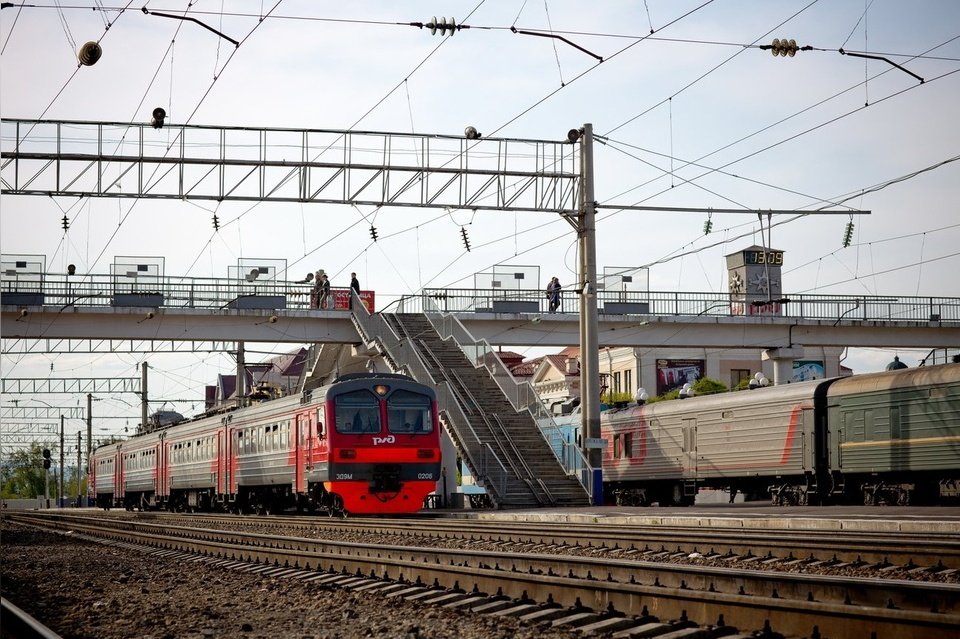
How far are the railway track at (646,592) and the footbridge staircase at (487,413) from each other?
1559cm

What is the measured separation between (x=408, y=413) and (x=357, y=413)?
4.46 feet

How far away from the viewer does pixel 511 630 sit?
9.33m

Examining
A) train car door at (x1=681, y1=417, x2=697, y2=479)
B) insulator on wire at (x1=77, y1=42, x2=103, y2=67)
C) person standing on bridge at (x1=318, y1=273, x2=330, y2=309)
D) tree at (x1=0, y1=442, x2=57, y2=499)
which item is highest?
insulator on wire at (x1=77, y1=42, x2=103, y2=67)

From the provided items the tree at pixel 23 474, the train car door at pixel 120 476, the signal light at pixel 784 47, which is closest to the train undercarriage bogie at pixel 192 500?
the train car door at pixel 120 476

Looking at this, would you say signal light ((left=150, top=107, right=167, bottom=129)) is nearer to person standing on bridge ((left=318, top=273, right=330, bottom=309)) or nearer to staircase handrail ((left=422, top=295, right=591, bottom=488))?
staircase handrail ((left=422, top=295, right=591, bottom=488))

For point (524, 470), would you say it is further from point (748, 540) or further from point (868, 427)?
point (748, 540)

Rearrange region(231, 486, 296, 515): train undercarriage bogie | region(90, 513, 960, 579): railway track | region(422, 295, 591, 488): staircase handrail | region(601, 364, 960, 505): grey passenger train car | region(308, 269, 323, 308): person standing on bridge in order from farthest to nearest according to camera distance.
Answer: region(308, 269, 323, 308): person standing on bridge → region(422, 295, 591, 488): staircase handrail → region(231, 486, 296, 515): train undercarriage bogie → region(601, 364, 960, 505): grey passenger train car → region(90, 513, 960, 579): railway track

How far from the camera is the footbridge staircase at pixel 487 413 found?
31469 millimetres

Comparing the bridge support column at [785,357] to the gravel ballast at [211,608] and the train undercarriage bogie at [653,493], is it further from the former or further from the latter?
the gravel ballast at [211,608]

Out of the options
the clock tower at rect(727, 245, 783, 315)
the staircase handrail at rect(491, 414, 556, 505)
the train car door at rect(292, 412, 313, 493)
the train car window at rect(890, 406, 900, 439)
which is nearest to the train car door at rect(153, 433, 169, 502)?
the staircase handrail at rect(491, 414, 556, 505)

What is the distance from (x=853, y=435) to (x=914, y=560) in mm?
15261

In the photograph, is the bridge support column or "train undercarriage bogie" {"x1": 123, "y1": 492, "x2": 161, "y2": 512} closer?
the bridge support column

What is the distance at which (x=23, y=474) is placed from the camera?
126562 millimetres

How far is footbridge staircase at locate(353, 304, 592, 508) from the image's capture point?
31.5 m
